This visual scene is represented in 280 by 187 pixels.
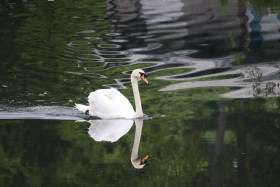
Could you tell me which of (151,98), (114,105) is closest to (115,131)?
(114,105)

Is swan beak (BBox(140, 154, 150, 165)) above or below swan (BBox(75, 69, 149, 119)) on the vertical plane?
above

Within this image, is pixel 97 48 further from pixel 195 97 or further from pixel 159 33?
pixel 195 97

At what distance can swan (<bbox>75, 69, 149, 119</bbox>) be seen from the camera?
12031mm

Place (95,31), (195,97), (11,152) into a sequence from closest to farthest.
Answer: (11,152)
(195,97)
(95,31)

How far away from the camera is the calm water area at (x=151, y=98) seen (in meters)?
8.63

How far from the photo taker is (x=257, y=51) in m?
18.2

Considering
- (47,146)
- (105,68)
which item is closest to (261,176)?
(47,146)

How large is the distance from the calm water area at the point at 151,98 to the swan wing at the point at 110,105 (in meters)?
0.18

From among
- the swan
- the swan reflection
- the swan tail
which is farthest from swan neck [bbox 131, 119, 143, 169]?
the swan tail

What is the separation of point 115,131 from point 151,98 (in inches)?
110

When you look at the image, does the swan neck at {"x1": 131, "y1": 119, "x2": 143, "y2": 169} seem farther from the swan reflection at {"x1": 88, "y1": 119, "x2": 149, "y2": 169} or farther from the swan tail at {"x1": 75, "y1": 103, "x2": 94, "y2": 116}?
the swan tail at {"x1": 75, "y1": 103, "x2": 94, "y2": 116}

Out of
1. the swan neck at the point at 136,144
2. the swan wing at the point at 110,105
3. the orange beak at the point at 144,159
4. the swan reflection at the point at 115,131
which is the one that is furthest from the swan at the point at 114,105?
the orange beak at the point at 144,159

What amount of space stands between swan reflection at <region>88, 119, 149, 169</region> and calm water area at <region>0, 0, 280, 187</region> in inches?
0.9

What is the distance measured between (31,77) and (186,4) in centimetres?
1474
